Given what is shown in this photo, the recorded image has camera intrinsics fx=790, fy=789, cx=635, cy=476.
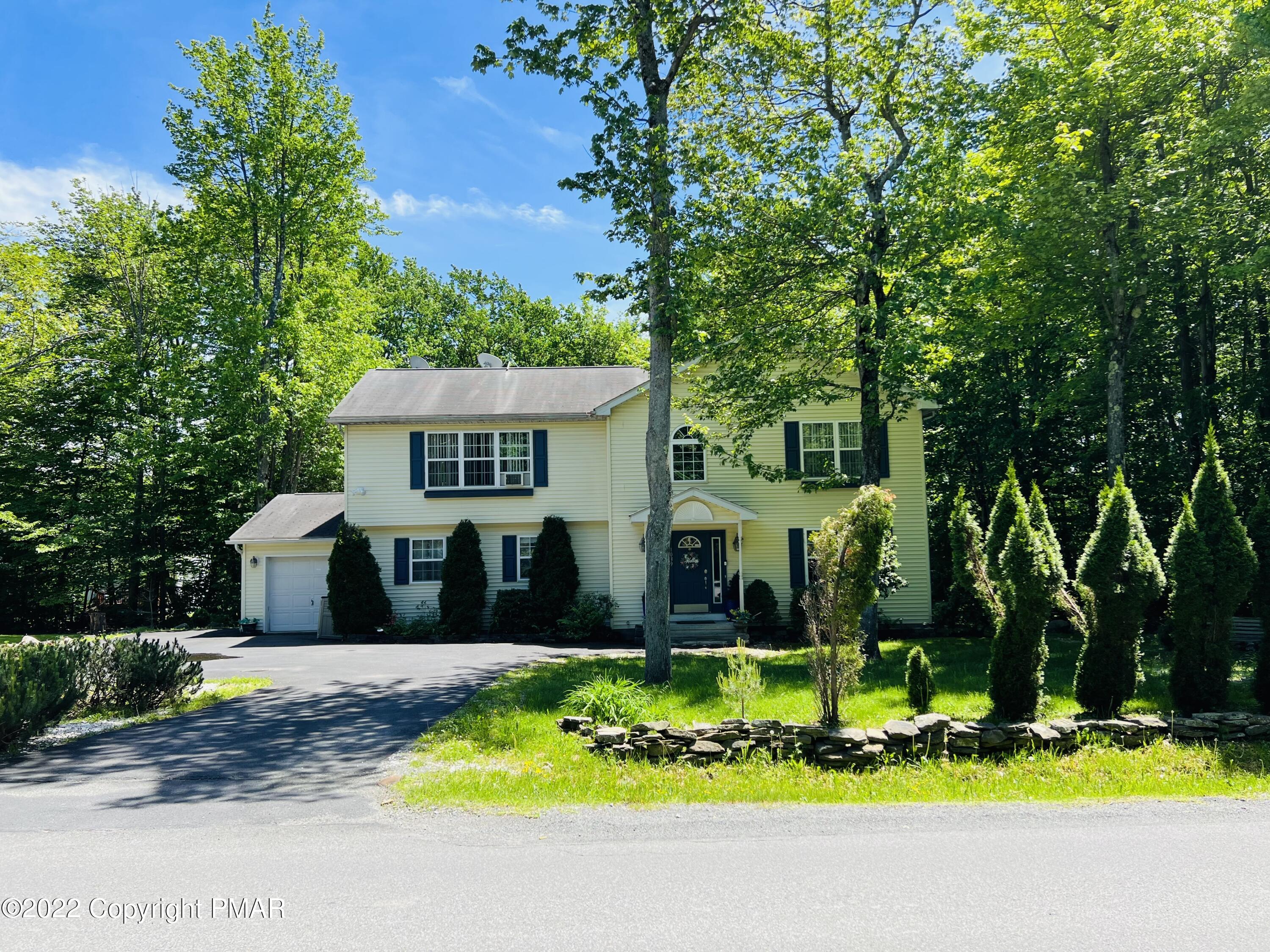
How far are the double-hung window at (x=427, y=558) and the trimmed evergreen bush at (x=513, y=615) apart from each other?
223 cm

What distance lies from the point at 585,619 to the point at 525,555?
2.91 meters

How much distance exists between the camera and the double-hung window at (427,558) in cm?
2186

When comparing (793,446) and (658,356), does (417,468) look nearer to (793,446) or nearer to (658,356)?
(793,446)

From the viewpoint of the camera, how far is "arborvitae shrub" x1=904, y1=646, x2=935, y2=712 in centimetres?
990

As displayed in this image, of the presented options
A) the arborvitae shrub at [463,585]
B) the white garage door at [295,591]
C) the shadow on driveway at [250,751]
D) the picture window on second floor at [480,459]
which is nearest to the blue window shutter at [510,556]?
the arborvitae shrub at [463,585]

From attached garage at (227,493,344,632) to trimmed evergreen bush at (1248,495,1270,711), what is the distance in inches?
814

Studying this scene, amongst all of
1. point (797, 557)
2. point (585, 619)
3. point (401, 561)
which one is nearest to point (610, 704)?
point (585, 619)

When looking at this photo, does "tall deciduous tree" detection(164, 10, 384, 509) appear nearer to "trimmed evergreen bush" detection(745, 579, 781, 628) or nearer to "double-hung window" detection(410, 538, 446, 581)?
"double-hung window" detection(410, 538, 446, 581)

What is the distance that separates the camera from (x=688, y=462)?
21547 millimetres

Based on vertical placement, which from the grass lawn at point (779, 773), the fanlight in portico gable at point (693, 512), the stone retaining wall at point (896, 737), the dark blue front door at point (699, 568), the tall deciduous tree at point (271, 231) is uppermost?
the tall deciduous tree at point (271, 231)

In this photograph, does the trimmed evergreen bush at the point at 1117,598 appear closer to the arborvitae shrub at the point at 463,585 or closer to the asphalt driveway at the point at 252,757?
the asphalt driveway at the point at 252,757

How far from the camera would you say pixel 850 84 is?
52.7ft

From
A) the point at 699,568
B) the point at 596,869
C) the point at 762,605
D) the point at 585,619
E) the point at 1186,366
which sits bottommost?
the point at 596,869

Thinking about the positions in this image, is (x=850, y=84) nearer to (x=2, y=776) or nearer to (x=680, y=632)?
(x=680, y=632)
